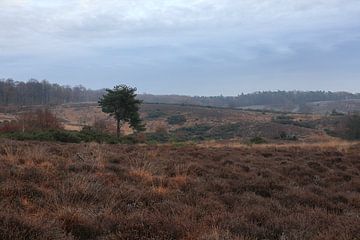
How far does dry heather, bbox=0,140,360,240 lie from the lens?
5879 millimetres

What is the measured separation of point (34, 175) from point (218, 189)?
12.7 feet

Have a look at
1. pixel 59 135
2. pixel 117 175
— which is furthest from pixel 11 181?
pixel 59 135

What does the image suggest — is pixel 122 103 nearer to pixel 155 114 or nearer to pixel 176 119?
pixel 176 119

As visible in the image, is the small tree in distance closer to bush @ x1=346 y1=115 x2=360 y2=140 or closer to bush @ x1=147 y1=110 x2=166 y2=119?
bush @ x1=346 y1=115 x2=360 y2=140

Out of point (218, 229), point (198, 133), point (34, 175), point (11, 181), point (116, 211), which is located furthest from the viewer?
point (198, 133)

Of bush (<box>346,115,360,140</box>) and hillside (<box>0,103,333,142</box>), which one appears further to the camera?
hillside (<box>0,103,333,142</box>)

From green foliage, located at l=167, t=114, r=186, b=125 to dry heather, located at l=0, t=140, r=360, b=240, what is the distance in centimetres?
9303

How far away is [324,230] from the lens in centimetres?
630

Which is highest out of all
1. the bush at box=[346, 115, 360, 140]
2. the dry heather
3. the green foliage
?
the dry heather

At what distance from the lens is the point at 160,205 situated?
761cm

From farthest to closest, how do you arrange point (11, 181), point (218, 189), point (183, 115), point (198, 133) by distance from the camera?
point (183, 115) → point (198, 133) → point (218, 189) → point (11, 181)

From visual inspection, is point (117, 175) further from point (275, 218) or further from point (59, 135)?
point (59, 135)

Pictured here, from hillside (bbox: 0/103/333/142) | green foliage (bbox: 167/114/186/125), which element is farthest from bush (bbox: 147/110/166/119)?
green foliage (bbox: 167/114/186/125)

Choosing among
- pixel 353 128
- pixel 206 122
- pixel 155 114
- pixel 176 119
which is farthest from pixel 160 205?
pixel 155 114
